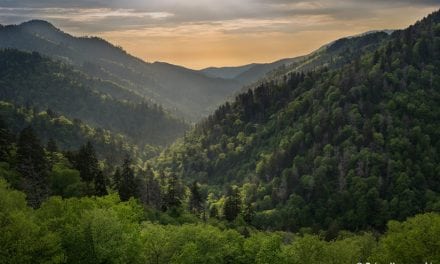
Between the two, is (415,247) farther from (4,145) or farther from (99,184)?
(4,145)

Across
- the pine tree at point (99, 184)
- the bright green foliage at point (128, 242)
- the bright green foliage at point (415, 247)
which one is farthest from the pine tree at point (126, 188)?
the bright green foliage at point (415, 247)

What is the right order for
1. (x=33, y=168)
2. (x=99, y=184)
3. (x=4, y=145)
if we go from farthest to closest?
(x=99, y=184), (x=4, y=145), (x=33, y=168)

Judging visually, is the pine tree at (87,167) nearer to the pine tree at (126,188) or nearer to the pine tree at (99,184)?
the pine tree at (99,184)

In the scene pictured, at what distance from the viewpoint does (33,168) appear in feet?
396

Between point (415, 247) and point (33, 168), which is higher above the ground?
point (33, 168)

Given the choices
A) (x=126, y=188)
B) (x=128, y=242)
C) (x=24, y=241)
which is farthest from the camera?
(x=126, y=188)

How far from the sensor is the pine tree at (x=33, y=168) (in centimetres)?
11569

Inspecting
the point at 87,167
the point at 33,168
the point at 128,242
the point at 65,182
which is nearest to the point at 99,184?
the point at 65,182

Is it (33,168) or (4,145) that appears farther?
(4,145)

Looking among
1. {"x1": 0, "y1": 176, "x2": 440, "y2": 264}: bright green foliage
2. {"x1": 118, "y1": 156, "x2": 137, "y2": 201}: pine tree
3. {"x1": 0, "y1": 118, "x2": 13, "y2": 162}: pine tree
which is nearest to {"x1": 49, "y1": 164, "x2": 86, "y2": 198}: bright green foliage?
{"x1": 0, "y1": 118, "x2": 13, "y2": 162}: pine tree

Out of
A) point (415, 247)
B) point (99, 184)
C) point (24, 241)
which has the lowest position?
point (99, 184)

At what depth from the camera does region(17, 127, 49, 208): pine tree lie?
116 metres

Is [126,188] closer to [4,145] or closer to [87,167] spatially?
[87,167]

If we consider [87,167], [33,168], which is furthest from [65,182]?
[87,167]
